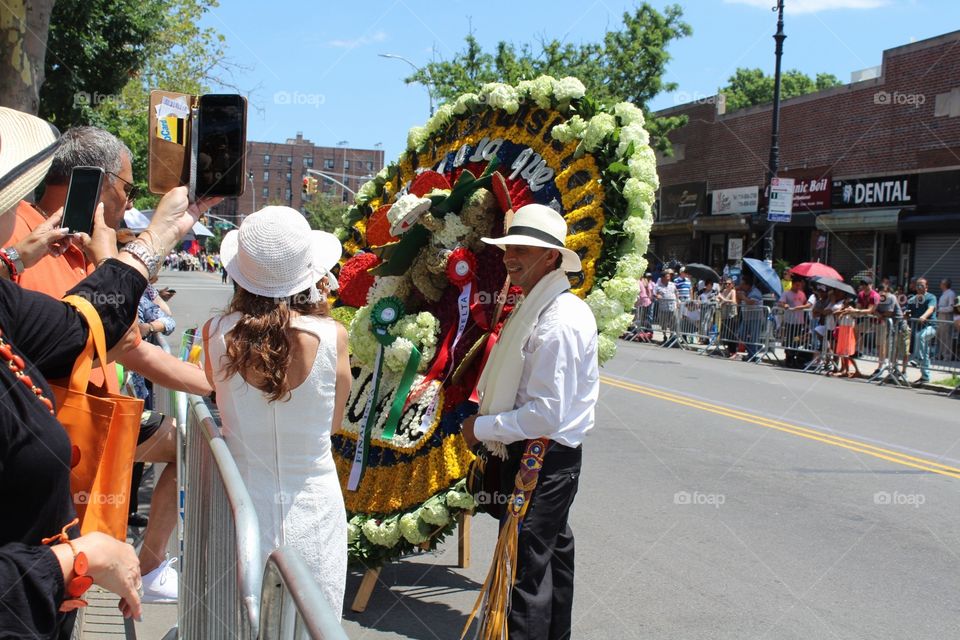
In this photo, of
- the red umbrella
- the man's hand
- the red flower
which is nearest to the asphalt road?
the man's hand

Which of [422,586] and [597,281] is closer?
[597,281]

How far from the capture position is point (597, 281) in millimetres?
4695

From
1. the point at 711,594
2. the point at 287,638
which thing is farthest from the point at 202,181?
the point at 711,594

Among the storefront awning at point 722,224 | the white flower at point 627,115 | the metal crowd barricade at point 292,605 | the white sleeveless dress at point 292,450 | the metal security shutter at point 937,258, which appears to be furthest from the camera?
the storefront awning at point 722,224

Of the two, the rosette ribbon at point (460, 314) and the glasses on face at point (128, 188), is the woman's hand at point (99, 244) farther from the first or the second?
the rosette ribbon at point (460, 314)

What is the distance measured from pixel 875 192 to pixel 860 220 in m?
0.87

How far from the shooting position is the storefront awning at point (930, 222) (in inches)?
920

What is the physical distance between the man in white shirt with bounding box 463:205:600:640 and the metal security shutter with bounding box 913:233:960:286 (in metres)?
22.5

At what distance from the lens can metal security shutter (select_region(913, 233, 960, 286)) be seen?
23688 mm

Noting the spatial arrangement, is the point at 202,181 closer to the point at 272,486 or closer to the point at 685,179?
the point at 272,486

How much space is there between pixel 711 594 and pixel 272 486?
10.6ft

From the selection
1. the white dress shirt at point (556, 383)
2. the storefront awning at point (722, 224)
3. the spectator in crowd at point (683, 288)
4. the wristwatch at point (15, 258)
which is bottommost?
the white dress shirt at point (556, 383)

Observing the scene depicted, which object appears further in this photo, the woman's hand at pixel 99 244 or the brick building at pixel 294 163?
the brick building at pixel 294 163

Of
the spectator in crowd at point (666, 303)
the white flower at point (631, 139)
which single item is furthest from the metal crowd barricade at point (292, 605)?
the spectator in crowd at point (666, 303)
